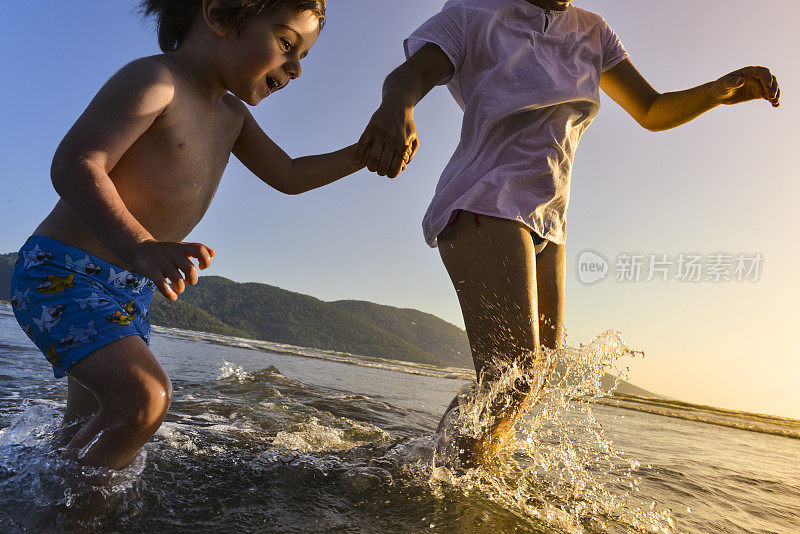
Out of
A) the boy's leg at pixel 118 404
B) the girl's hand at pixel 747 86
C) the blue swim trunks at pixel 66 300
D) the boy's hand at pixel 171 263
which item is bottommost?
the boy's leg at pixel 118 404

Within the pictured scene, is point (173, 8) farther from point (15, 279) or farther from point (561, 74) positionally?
point (561, 74)

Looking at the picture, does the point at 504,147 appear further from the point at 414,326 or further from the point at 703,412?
the point at 414,326

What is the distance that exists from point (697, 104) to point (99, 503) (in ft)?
8.20

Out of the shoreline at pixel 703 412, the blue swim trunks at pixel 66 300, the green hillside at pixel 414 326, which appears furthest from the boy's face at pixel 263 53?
the green hillside at pixel 414 326

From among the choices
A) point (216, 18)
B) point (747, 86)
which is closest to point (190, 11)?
point (216, 18)

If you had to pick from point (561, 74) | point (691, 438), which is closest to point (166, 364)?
point (561, 74)

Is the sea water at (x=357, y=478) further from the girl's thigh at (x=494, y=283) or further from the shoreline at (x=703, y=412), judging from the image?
the shoreline at (x=703, y=412)

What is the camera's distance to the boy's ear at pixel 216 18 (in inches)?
67.9

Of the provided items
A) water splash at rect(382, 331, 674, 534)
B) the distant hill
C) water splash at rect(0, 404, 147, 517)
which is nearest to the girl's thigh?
water splash at rect(382, 331, 674, 534)

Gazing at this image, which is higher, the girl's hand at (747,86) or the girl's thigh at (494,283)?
the girl's hand at (747,86)

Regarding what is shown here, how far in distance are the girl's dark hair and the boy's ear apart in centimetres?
1

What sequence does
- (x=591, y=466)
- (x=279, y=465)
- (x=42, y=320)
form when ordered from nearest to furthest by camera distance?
(x=42, y=320) < (x=279, y=465) < (x=591, y=466)

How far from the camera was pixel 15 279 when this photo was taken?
1.50 m

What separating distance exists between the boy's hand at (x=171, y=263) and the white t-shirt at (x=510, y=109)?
850 millimetres
